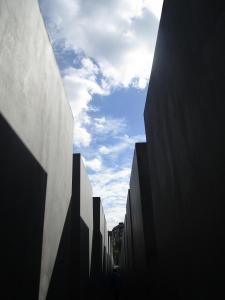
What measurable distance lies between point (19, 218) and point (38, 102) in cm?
156

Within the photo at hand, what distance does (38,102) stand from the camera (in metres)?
3.99

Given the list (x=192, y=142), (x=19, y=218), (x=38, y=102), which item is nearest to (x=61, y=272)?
(x=19, y=218)

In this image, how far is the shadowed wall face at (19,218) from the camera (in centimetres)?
280

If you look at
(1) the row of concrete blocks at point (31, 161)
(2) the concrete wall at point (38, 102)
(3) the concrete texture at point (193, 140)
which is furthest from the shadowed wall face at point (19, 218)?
(3) the concrete texture at point (193, 140)

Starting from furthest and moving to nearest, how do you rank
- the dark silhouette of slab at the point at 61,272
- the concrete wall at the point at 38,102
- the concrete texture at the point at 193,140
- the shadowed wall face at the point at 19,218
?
the dark silhouette of slab at the point at 61,272
the concrete wall at the point at 38,102
the shadowed wall face at the point at 19,218
the concrete texture at the point at 193,140

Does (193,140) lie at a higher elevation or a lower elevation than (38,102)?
lower

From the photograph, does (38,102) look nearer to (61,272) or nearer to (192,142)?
(192,142)

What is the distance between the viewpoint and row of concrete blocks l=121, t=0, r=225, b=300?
2357 millimetres

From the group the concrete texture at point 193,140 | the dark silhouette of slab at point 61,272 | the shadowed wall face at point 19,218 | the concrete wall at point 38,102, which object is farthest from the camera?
the dark silhouette of slab at point 61,272

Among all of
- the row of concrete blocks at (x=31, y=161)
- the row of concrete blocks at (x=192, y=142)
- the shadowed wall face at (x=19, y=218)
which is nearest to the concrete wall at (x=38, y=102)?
the row of concrete blocks at (x=31, y=161)

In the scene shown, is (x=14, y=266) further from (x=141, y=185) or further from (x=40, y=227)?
(x=141, y=185)

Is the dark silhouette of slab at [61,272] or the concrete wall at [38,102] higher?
the concrete wall at [38,102]

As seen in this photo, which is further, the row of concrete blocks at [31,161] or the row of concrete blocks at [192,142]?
the row of concrete blocks at [31,161]

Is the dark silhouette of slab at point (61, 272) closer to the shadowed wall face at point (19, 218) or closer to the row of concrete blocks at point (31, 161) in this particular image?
the row of concrete blocks at point (31, 161)
